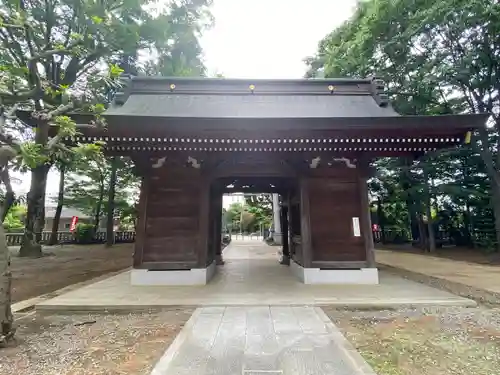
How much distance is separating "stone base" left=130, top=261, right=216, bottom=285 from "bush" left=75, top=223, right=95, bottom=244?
17379mm

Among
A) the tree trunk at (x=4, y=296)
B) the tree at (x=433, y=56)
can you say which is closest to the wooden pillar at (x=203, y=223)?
the tree trunk at (x=4, y=296)

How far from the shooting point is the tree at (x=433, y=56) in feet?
35.2

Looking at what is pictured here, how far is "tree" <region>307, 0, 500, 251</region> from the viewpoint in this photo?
35.2ft

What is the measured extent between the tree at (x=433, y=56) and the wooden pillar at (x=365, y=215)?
684cm

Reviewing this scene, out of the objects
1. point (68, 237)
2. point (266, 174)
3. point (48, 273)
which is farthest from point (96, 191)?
point (266, 174)

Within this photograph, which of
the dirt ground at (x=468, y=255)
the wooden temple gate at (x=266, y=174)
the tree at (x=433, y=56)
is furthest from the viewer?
the dirt ground at (x=468, y=255)

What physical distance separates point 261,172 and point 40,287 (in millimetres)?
6312

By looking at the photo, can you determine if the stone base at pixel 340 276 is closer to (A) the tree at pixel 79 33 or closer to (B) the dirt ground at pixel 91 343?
(B) the dirt ground at pixel 91 343

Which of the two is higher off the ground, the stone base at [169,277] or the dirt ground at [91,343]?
the stone base at [169,277]

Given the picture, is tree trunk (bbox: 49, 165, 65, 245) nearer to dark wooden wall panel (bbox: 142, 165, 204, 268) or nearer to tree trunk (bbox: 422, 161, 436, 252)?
dark wooden wall panel (bbox: 142, 165, 204, 268)

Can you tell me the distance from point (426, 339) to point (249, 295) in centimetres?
308

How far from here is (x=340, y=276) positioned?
Result: 6941 millimetres

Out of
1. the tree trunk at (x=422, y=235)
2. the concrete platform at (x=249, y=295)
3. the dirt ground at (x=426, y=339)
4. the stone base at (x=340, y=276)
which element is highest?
the tree trunk at (x=422, y=235)

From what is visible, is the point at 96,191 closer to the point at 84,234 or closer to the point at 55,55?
the point at 84,234
